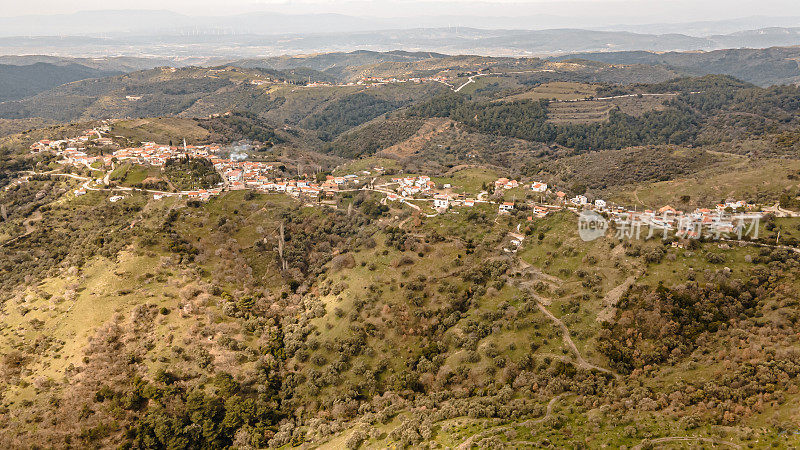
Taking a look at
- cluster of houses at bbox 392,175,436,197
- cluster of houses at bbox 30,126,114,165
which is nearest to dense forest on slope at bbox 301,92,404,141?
cluster of houses at bbox 30,126,114,165

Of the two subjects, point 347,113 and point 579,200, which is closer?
point 579,200

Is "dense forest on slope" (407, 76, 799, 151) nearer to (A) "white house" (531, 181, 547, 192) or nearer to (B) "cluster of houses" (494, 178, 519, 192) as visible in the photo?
(B) "cluster of houses" (494, 178, 519, 192)

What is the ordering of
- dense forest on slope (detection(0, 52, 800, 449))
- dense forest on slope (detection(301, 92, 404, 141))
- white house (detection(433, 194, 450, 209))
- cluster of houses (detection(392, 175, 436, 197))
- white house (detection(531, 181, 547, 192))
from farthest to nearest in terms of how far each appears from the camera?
dense forest on slope (detection(301, 92, 404, 141)), cluster of houses (detection(392, 175, 436, 197)), white house (detection(531, 181, 547, 192)), white house (detection(433, 194, 450, 209)), dense forest on slope (detection(0, 52, 800, 449))

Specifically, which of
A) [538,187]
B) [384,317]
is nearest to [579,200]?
[538,187]

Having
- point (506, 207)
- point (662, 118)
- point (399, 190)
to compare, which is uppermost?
point (662, 118)

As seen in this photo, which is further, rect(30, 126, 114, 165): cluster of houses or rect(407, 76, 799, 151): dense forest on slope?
rect(407, 76, 799, 151): dense forest on slope

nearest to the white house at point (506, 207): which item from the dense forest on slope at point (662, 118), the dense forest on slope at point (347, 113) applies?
the dense forest on slope at point (662, 118)

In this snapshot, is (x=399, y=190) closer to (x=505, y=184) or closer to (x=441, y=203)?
(x=441, y=203)

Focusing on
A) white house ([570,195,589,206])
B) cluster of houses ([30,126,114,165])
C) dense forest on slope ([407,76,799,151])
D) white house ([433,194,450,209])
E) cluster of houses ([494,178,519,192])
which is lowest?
white house ([433,194,450,209])

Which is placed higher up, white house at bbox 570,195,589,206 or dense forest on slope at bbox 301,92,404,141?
dense forest on slope at bbox 301,92,404,141

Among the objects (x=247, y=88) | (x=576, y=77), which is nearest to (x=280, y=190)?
(x=247, y=88)

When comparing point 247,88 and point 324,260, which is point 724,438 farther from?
point 247,88

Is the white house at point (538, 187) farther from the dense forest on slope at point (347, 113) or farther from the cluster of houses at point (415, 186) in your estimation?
the dense forest on slope at point (347, 113)
